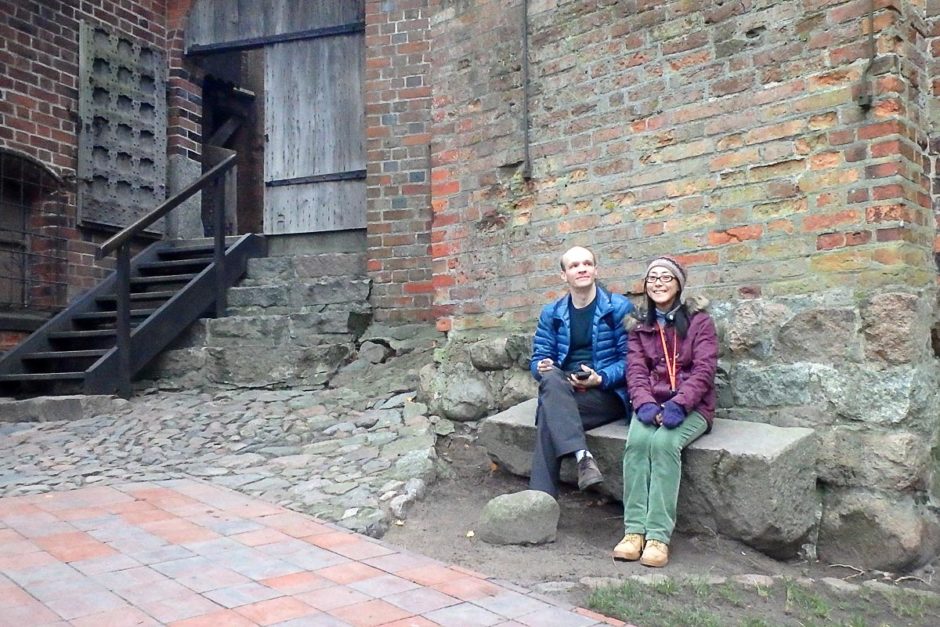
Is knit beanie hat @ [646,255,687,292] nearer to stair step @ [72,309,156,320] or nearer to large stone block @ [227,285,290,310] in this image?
large stone block @ [227,285,290,310]

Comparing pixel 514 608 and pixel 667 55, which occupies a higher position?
pixel 667 55

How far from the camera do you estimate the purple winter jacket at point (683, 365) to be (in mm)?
3541

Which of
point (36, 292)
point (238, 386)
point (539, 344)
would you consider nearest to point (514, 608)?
point (539, 344)

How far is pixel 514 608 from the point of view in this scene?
Answer: 9.26 feet

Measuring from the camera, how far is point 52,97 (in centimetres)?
779

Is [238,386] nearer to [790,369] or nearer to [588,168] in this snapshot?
[588,168]

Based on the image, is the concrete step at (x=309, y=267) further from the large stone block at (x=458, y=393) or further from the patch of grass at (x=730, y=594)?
the patch of grass at (x=730, y=594)

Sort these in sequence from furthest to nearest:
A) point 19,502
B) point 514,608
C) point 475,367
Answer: point 475,367
point 19,502
point 514,608

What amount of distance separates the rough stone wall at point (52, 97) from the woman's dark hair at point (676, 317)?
588 centimetres

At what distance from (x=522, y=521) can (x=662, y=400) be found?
0.78 meters

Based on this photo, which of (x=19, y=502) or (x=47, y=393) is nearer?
(x=19, y=502)

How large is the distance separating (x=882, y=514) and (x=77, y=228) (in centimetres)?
708

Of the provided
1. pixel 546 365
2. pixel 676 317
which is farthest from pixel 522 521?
pixel 676 317

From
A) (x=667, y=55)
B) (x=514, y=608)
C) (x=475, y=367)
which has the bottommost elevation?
(x=514, y=608)
